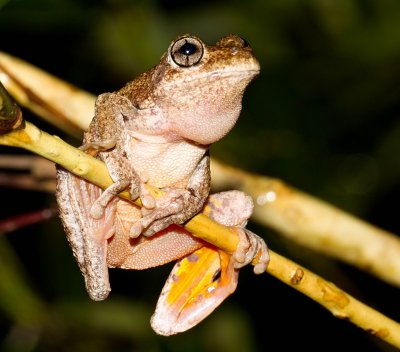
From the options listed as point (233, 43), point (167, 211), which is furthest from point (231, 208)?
point (233, 43)

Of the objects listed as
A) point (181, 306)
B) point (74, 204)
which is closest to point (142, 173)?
point (74, 204)

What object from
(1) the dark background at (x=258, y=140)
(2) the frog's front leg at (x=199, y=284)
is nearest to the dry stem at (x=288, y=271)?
(2) the frog's front leg at (x=199, y=284)

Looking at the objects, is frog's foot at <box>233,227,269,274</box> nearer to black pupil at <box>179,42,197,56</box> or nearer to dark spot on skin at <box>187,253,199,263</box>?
dark spot on skin at <box>187,253,199,263</box>

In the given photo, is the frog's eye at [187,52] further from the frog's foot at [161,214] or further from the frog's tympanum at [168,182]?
the frog's foot at [161,214]

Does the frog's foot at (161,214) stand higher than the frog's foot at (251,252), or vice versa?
the frog's foot at (161,214)

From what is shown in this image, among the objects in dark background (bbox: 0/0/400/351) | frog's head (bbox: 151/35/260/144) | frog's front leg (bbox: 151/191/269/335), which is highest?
frog's head (bbox: 151/35/260/144)

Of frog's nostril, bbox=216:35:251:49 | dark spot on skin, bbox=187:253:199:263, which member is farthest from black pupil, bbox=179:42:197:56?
dark spot on skin, bbox=187:253:199:263
